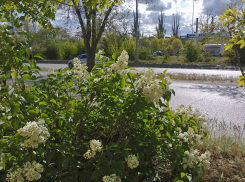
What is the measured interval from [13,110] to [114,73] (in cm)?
89

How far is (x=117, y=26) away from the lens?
9266mm

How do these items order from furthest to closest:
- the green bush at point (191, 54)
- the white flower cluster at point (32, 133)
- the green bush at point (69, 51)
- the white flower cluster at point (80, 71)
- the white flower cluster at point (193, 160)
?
the green bush at point (69, 51) < the green bush at point (191, 54) < the white flower cluster at point (80, 71) < the white flower cluster at point (193, 160) < the white flower cluster at point (32, 133)

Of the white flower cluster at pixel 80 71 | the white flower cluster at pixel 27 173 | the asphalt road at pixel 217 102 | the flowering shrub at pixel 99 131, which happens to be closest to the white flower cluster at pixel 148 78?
the flowering shrub at pixel 99 131

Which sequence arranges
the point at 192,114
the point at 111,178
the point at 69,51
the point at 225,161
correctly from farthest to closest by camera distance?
the point at 69,51, the point at 225,161, the point at 192,114, the point at 111,178

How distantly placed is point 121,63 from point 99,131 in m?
0.90

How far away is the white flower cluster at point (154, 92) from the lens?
172 centimetres

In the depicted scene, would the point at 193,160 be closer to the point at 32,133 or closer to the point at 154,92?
the point at 154,92

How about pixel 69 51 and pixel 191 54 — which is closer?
pixel 191 54

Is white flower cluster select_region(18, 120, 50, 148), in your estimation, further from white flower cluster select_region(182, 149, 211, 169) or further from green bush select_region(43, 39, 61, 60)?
green bush select_region(43, 39, 61, 60)

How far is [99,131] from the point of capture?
2.40 metres

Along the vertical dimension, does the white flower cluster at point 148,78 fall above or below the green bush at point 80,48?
below

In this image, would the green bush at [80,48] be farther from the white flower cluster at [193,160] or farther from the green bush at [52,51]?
the white flower cluster at [193,160]

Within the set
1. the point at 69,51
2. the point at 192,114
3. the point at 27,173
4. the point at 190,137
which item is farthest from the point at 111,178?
the point at 69,51

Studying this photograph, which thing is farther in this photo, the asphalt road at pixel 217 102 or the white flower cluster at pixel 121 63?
the asphalt road at pixel 217 102
